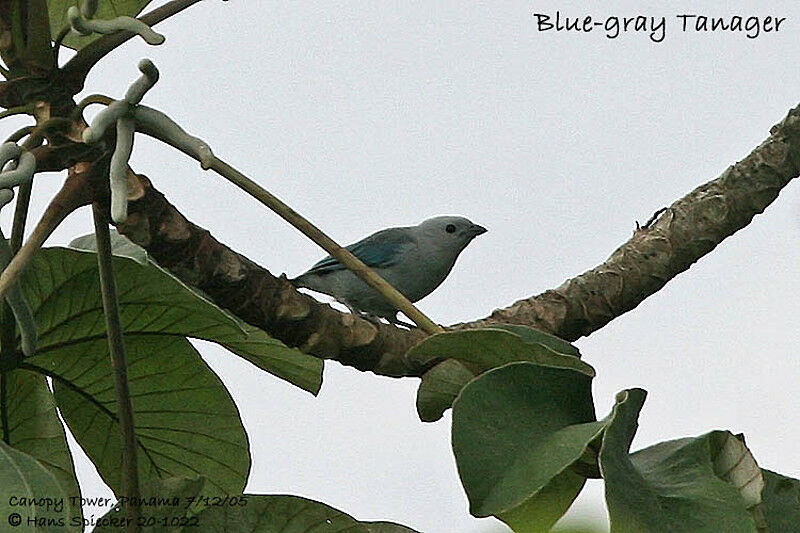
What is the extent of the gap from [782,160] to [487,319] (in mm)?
335

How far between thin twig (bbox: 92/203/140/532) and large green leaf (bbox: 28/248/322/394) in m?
0.08

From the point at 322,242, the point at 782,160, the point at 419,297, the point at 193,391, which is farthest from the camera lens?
the point at 419,297

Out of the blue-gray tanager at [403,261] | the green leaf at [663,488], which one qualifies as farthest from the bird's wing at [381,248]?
the green leaf at [663,488]

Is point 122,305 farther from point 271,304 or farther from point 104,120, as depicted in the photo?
point 104,120

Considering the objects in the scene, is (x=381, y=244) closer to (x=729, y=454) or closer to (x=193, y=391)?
(x=193, y=391)

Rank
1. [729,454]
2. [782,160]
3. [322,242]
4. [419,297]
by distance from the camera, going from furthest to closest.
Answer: [419,297] < [782,160] < [322,242] < [729,454]

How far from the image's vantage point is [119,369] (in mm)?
869

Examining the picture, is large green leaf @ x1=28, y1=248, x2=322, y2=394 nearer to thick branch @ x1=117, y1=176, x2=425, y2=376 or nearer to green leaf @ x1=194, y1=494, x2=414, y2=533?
thick branch @ x1=117, y1=176, x2=425, y2=376

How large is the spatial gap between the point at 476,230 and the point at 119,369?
192cm

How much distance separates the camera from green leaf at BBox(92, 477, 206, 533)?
863mm

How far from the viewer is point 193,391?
1119mm

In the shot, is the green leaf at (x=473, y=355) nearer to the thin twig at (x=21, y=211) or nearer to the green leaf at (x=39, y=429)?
the thin twig at (x=21, y=211)

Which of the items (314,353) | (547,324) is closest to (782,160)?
(547,324)

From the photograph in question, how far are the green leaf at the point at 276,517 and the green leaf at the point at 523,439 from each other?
0.20 metres
